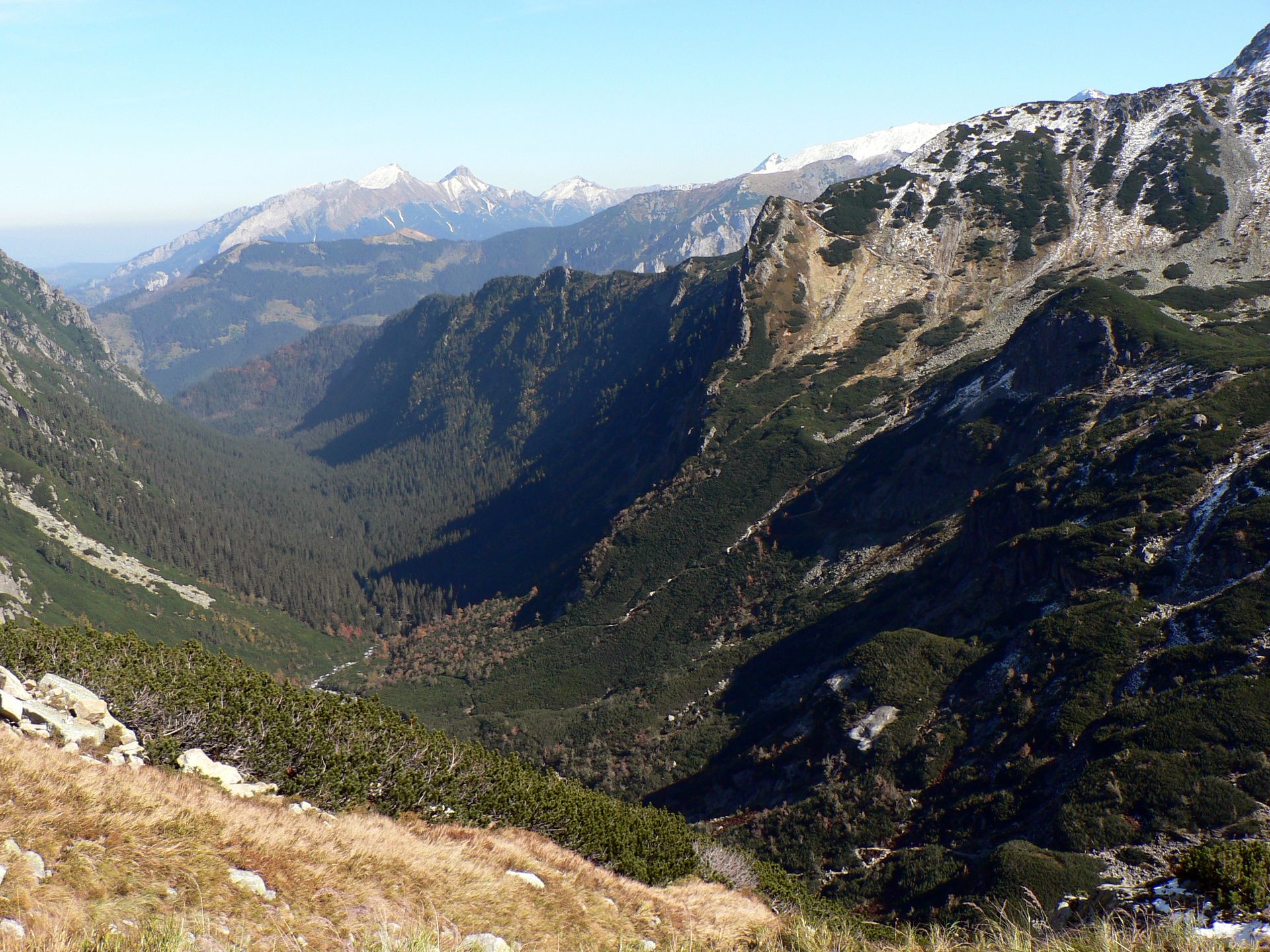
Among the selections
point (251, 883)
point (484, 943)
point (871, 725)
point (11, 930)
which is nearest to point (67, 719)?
point (251, 883)

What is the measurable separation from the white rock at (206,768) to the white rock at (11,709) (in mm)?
5157

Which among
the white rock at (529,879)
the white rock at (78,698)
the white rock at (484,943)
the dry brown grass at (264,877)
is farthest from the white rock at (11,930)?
the white rock at (78,698)

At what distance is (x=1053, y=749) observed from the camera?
202 feet

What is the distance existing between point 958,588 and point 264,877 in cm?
8961

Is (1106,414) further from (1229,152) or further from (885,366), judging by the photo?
(1229,152)

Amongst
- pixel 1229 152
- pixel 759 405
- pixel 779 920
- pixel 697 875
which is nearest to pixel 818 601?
pixel 759 405

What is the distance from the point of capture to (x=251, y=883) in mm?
19703

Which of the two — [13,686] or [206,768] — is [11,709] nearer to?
[13,686]

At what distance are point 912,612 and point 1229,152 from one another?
180 m

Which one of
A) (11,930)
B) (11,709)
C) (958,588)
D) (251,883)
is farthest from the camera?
(958,588)

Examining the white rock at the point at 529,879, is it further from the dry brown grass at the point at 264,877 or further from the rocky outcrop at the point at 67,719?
the rocky outcrop at the point at 67,719

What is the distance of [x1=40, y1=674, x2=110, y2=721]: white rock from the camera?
96.8 ft

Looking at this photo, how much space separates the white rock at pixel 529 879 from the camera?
2592 cm

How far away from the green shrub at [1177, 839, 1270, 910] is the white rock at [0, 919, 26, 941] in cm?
2703
